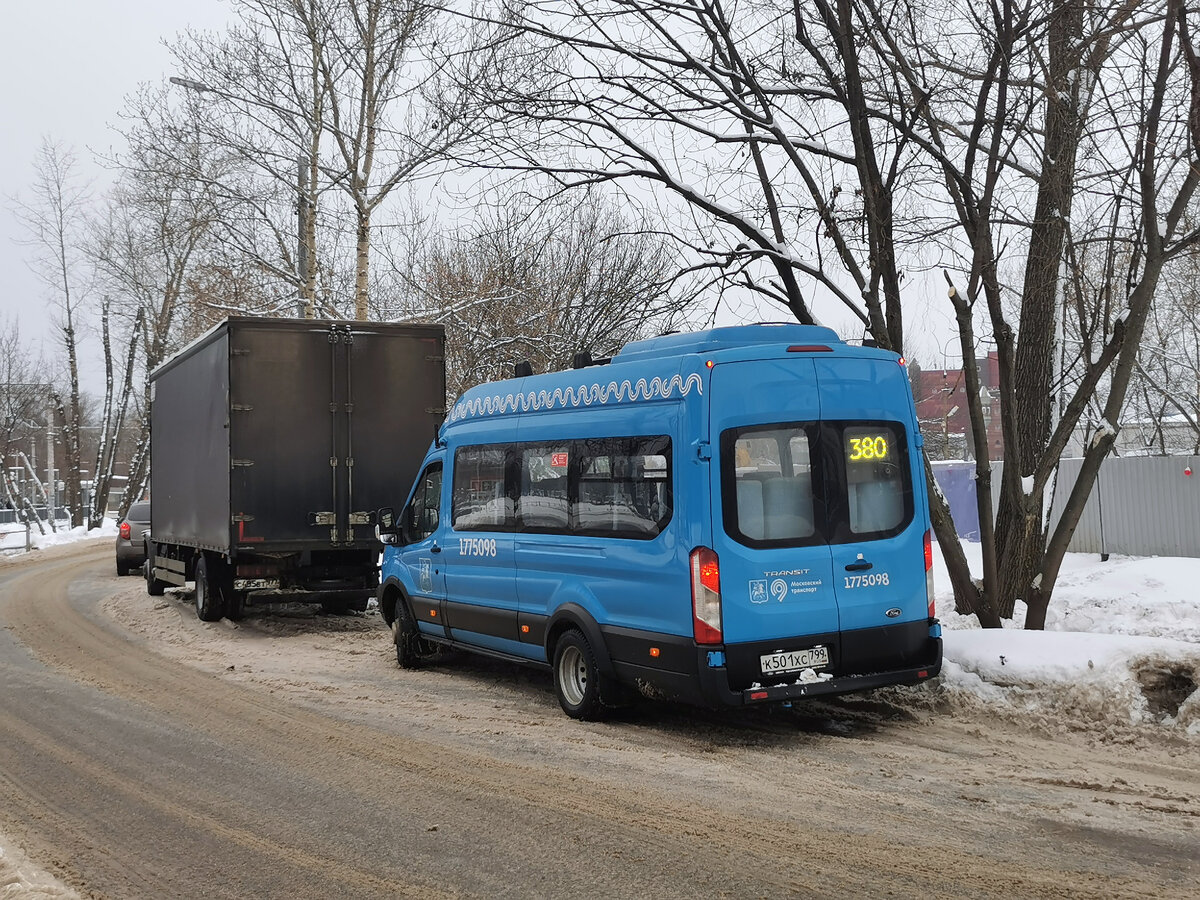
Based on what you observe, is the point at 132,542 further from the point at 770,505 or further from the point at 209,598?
the point at 770,505

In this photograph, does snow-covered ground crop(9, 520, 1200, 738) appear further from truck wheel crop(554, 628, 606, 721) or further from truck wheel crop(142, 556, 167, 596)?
truck wheel crop(142, 556, 167, 596)

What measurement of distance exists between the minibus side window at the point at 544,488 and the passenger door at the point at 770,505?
62.7 inches

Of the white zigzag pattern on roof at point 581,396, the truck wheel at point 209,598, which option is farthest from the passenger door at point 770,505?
the truck wheel at point 209,598

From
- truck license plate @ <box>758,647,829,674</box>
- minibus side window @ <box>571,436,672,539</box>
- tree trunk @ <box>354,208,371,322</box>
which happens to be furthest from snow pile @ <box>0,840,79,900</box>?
tree trunk @ <box>354,208,371,322</box>

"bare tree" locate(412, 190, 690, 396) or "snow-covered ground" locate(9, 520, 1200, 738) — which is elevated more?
"bare tree" locate(412, 190, 690, 396)

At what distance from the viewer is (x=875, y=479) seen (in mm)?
7387

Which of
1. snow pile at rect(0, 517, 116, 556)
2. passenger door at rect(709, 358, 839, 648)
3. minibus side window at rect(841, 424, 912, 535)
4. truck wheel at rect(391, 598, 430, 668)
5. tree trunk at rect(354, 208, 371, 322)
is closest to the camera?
passenger door at rect(709, 358, 839, 648)

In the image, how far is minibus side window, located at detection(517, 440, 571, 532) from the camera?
8.12 m

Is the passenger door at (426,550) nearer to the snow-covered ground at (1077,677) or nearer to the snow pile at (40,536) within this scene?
the snow-covered ground at (1077,677)

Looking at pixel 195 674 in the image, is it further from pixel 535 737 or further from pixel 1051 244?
pixel 1051 244

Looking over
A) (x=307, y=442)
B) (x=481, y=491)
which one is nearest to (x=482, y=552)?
(x=481, y=491)

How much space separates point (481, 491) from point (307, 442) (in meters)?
4.49

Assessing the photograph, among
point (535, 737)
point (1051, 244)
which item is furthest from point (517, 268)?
point (535, 737)

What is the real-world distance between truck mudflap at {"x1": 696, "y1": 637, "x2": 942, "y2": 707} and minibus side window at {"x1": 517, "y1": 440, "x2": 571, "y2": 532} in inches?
72.4
